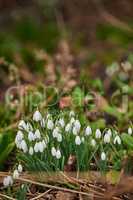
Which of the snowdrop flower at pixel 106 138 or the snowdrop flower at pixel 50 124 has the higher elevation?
the snowdrop flower at pixel 50 124

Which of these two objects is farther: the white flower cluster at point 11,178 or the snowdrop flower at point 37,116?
the snowdrop flower at point 37,116

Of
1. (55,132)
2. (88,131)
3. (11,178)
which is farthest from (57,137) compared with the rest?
(11,178)

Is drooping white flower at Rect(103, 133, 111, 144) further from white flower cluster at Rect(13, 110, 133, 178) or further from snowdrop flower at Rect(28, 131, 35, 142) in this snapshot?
snowdrop flower at Rect(28, 131, 35, 142)

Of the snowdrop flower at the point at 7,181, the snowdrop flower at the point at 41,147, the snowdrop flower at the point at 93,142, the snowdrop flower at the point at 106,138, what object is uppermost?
the snowdrop flower at the point at 106,138

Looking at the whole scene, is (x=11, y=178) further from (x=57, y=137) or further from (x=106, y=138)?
(x=106, y=138)

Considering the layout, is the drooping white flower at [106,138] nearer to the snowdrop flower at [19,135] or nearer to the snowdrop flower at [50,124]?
the snowdrop flower at [50,124]

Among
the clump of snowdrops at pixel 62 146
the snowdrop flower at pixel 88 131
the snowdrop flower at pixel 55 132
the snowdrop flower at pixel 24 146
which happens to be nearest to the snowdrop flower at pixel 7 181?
the clump of snowdrops at pixel 62 146

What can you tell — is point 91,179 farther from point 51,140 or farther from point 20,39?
point 20,39

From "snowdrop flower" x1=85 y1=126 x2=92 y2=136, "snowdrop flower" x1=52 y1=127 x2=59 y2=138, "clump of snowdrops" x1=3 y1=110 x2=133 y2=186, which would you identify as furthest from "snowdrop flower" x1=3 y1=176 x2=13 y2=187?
"snowdrop flower" x1=85 y1=126 x2=92 y2=136
